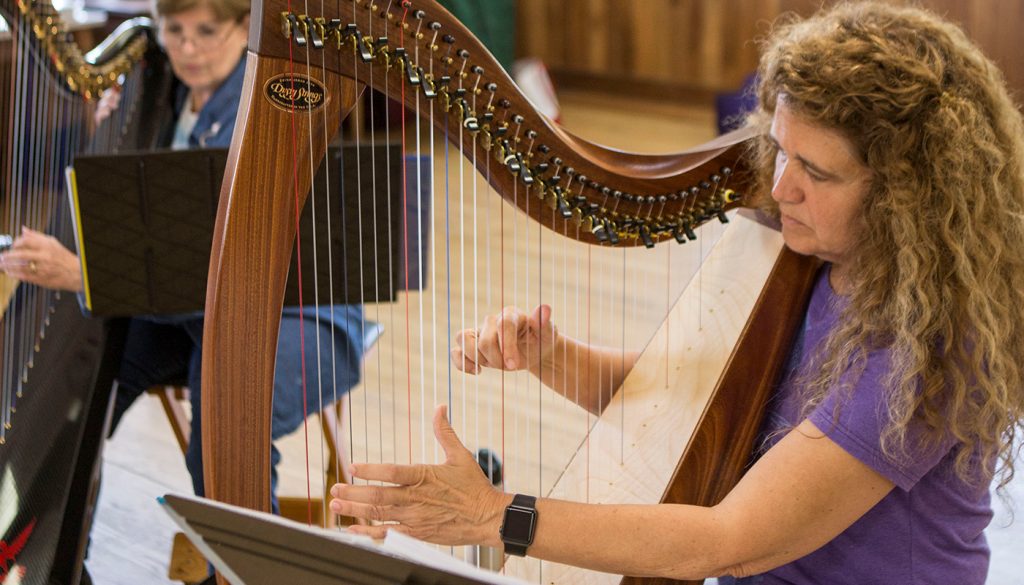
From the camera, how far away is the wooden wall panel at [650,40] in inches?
209

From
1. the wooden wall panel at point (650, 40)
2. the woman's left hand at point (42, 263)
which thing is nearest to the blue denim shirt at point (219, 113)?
the woman's left hand at point (42, 263)

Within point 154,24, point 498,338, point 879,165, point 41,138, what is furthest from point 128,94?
point 879,165

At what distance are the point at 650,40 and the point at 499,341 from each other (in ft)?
14.2

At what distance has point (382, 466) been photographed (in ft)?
3.84

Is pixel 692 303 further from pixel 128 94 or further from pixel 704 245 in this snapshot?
pixel 128 94

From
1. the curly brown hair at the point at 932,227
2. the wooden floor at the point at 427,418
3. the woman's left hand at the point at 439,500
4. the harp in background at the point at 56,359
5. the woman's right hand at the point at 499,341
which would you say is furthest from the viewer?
the wooden floor at the point at 427,418

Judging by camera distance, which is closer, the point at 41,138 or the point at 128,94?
the point at 128,94

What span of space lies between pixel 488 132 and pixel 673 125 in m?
4.20

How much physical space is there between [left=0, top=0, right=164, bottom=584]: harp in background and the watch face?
0.93 metres

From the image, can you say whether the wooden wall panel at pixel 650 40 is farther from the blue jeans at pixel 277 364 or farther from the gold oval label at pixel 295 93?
the gold oval label at pixel 295 93

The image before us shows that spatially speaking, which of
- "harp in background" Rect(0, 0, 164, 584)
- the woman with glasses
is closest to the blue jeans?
the woman with glasses

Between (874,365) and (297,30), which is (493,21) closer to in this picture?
(874,365)

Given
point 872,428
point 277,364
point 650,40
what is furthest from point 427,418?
point 650,40

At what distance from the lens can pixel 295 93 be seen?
105cm
